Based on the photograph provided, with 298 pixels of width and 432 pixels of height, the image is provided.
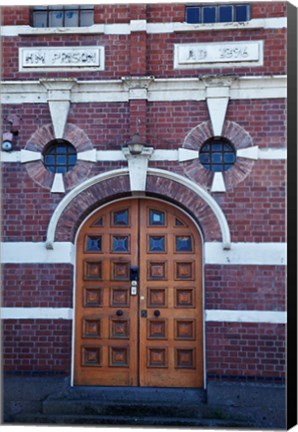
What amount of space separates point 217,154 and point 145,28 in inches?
82.5

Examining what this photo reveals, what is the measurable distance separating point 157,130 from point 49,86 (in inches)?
66.6

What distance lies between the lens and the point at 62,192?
10016 mm

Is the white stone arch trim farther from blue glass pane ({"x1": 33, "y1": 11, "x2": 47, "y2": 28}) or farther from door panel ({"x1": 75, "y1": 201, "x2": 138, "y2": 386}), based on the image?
blue glass pane ({"x1": 33, "y1": 11, "x2": 47, "y2": 28})

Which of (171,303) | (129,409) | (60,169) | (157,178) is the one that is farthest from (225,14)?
(129,409)

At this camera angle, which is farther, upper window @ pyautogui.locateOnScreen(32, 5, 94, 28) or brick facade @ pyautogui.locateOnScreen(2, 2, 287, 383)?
upper window @ pyautogui.locateOnScreen(32, 5, 94, 28)

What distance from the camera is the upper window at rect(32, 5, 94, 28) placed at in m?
10.4

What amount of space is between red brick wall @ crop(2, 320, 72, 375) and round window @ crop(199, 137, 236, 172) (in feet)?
9.84

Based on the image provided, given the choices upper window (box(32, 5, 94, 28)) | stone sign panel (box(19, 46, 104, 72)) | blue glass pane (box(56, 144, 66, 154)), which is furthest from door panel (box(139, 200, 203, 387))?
upper window (box(32, 5, 94, 28))

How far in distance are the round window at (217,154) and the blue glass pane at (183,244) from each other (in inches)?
41.5

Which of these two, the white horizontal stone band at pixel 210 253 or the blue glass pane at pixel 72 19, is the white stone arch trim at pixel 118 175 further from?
the blue glass pane at pixel 72 19

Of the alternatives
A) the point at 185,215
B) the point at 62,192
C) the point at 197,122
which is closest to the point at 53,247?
the point at 62,192

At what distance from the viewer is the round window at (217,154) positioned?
999cm

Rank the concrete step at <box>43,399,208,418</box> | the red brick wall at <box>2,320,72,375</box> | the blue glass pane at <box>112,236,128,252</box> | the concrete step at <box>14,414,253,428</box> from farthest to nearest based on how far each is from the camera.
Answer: the blue glass pane at <box>112,236,128,252</box> < the red brick wall at <box>2,320,72,375</box> < the concrete step at <box>43,399,208,418</box> < the concrete step at <box>14,414,253,428</box>

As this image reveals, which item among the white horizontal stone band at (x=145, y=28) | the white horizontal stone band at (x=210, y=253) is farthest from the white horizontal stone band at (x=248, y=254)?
the white horizontal stone band at (x=145, y=28)
